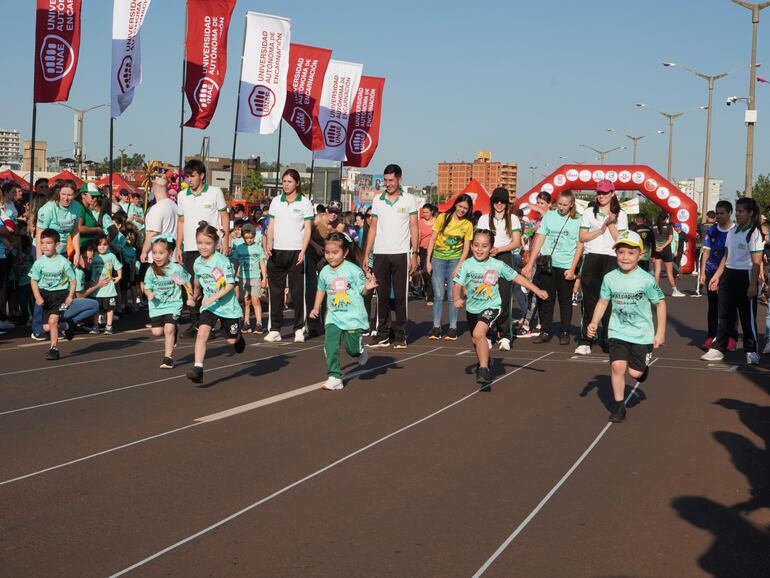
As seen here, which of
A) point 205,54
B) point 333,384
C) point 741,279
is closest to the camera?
point 333,384

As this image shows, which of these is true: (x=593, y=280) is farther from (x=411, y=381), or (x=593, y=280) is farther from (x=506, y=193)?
(x=411, y=381)

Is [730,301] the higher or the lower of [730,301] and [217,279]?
the lower

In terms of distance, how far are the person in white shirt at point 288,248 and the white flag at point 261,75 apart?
7.18 meters

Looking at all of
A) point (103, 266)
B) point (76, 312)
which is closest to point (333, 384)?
point (76, 312)

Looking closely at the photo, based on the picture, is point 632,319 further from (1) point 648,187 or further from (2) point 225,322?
(1) point 648,187

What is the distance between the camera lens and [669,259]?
23.7 m

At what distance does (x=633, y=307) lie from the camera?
8531 millimetres

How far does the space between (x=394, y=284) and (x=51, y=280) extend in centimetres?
445

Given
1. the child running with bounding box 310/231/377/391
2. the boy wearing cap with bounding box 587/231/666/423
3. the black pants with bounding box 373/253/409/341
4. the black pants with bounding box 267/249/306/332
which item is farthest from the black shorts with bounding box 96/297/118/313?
the boy wearing cap with bounding box 587/231/666/423

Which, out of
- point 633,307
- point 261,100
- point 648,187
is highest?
point 261,100

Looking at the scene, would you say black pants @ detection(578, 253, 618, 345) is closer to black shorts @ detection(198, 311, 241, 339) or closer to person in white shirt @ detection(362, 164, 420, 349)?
person in white shirt @ detection(362, 164, 420, 349)

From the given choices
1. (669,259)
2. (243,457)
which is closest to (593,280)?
(243,457)

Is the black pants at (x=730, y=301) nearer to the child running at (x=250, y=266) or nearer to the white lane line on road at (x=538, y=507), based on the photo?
the white lane line on road at (x=538, y=507)

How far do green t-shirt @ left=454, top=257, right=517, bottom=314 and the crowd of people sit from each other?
0.01 meters
